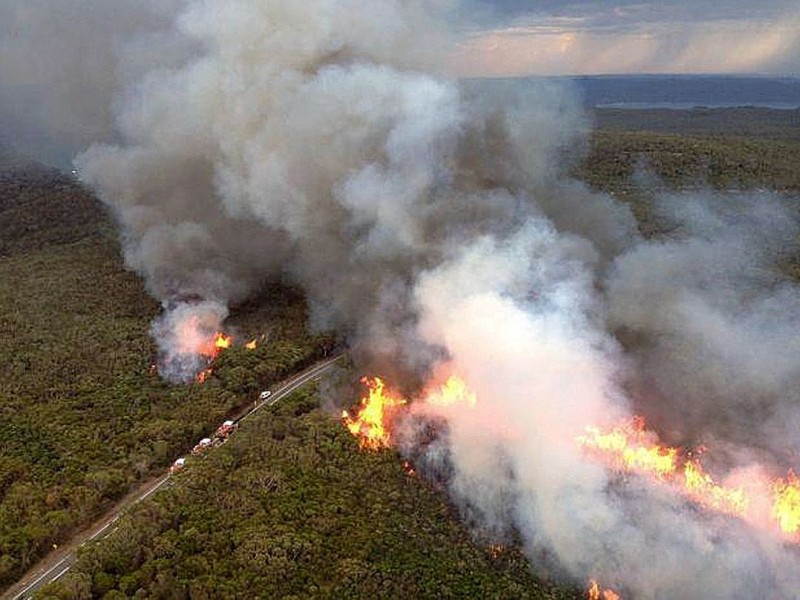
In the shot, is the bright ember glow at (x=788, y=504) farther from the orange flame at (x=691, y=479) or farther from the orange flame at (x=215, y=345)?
the orange flame at (x=215, y=345)

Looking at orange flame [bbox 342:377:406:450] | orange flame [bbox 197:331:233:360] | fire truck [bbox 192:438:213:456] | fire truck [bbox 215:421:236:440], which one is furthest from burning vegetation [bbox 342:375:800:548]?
orange flame [bbox 197:331:233:360]

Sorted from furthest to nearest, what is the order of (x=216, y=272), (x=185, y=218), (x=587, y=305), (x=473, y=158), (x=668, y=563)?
(x=185, y=218) → (x=216, y=272) → (x=473, y=158) → (x=587, y=305) → (x=668, y=563)

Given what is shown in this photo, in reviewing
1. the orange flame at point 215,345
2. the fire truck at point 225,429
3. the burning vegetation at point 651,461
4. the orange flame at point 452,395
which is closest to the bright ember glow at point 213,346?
the orange flame at point 215,345

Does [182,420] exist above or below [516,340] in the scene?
below

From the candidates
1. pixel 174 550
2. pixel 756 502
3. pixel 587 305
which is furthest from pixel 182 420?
pixel 756 502

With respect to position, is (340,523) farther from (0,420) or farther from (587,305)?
(0,420)

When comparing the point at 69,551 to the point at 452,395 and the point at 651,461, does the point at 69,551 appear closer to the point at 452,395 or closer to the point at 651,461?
the point at 452,395
